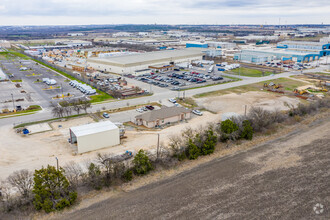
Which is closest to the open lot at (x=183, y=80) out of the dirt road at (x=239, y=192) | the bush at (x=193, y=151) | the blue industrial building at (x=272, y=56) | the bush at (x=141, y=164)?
the blue industrial building at (x=272, y=56)

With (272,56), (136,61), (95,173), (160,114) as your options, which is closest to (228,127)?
(160,114)

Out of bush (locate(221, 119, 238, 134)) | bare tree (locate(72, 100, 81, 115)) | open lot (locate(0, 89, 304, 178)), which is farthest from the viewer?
bare tree (locate(72, 100, 81, 115))

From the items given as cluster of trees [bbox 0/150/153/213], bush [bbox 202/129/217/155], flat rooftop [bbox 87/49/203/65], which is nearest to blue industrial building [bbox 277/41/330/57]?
flat rooftop [bbox 87/49/203/65]

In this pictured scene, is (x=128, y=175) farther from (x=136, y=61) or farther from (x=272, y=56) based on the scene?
(x=272, y=56)

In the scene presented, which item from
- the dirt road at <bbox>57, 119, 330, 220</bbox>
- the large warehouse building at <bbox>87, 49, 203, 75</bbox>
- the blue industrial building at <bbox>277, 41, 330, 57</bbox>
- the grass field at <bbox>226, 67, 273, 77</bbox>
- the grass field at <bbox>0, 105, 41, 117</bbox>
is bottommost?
the dirt road at <bbox>57, 119, 330, 220</bbox>

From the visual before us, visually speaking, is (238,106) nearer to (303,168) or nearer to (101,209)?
(303,168)

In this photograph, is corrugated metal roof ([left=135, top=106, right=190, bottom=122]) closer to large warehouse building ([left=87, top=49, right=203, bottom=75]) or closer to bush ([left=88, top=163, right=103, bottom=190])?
bush ([left=88, top=163, right=103, bottom=190])
